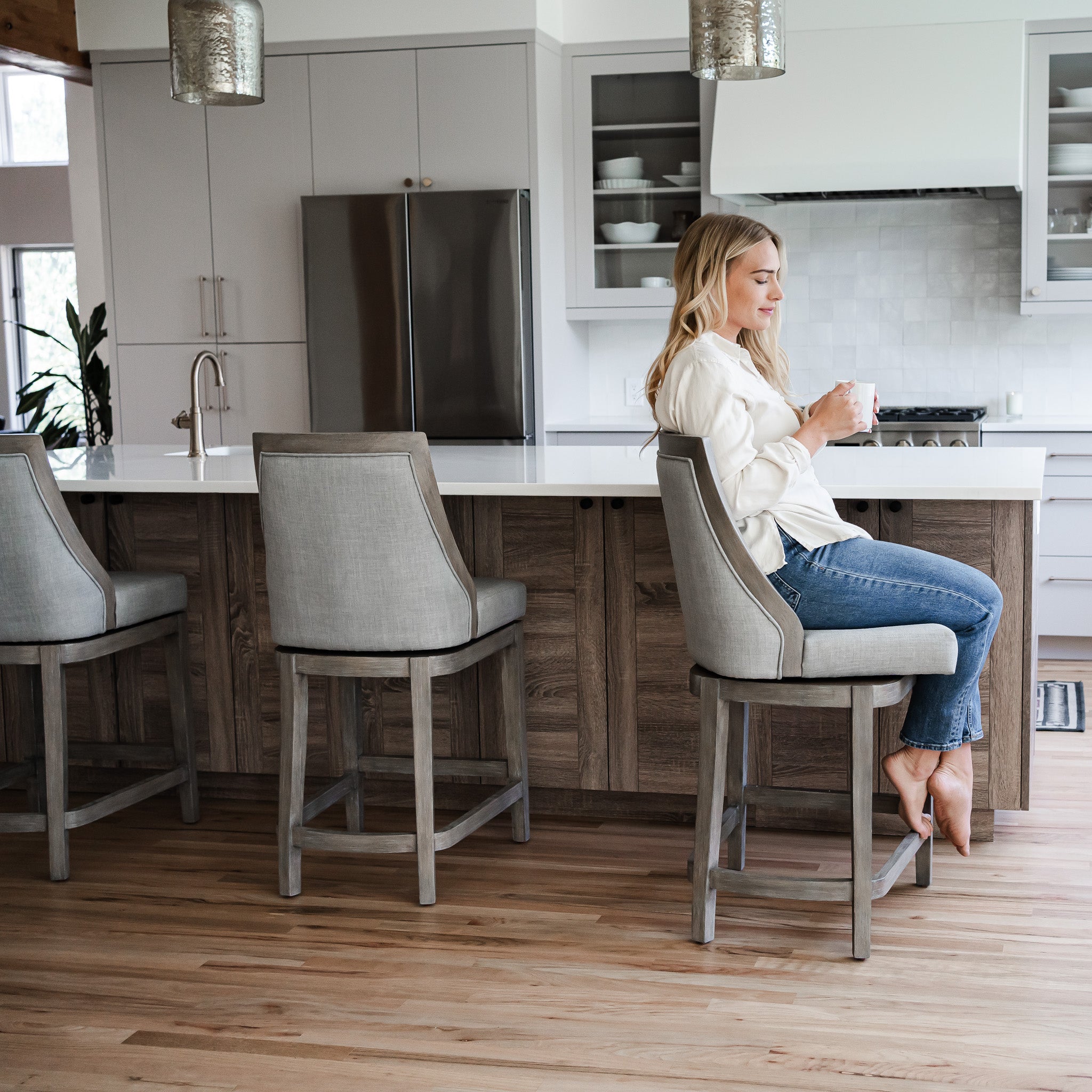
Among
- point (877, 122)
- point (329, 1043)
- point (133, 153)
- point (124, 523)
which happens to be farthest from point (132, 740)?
point (877, 122)

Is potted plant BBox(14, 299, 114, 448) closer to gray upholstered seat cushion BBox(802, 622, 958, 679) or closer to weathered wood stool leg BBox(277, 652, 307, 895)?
weathered wood stool leg BBox(277, 652, 307, 895)

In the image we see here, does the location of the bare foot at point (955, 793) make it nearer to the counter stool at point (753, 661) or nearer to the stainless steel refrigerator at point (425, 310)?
the counter stool at point (753, 661)

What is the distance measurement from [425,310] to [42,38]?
5.62 feet

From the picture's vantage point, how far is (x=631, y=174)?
5.02 metres

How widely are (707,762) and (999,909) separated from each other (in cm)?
68

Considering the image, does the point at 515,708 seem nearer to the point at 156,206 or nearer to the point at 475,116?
the point at 475,116

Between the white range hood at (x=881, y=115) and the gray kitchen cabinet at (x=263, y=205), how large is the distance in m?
1.53

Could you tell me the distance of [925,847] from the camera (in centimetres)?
270

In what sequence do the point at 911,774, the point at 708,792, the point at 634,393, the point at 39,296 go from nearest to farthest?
the point at 708,792 → the point at 911,774 → the point at 634,393 → the point at 39,296

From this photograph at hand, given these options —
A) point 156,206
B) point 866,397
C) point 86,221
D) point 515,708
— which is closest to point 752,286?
point 866,397

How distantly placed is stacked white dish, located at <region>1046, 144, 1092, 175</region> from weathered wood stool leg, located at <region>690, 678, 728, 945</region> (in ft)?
10.5

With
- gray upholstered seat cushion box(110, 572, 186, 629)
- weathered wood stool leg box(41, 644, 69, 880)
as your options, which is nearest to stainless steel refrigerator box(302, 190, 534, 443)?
gray upholstered seat cushion box(110, 572, 186, 629)

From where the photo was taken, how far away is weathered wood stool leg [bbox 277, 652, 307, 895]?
2.68 meters

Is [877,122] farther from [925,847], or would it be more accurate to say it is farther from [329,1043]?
[329,1043]
